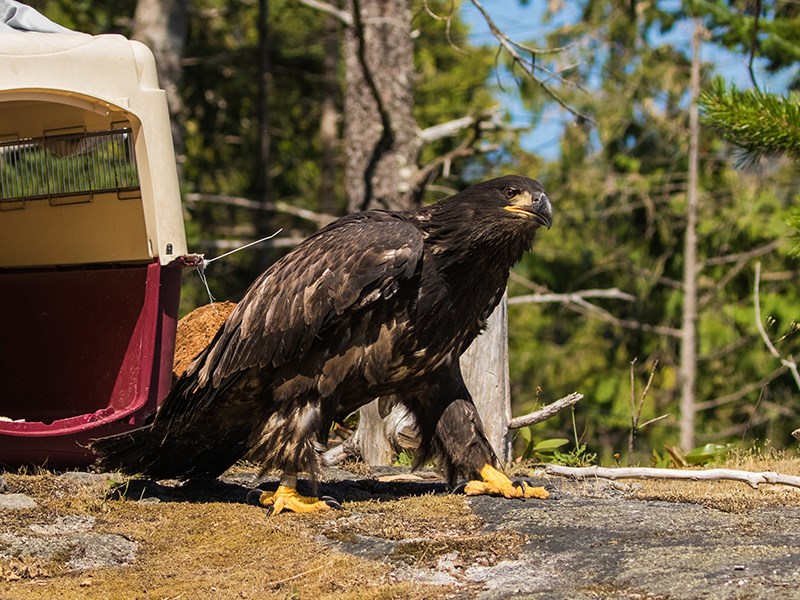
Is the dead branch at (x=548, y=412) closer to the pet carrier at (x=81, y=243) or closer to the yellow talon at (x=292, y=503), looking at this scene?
the yellow talon at (x=292, y=503)

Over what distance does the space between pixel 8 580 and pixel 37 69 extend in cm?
283

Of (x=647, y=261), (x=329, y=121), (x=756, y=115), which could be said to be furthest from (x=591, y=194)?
(x=756, y=115)

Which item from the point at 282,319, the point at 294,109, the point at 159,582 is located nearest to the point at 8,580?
the point at 159,582

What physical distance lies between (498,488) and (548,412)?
1649 mm

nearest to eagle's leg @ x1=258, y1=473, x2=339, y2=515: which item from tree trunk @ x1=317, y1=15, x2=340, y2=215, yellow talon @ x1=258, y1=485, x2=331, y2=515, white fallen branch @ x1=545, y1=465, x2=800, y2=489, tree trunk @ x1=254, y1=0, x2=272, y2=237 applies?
yellow talon @ x1=258, y1=485, x2=331, y2=515

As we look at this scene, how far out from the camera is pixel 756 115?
805 centimetres

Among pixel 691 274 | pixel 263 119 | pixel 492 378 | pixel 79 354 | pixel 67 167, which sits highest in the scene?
pixel 263 119

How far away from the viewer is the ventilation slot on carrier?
23.6 ft

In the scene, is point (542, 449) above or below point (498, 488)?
below

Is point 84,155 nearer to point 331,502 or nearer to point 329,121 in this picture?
point 331,502

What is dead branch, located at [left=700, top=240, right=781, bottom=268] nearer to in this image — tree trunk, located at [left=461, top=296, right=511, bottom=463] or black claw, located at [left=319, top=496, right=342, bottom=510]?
tree trunk, located at [left=461, top=296, right=511, bottom=463]

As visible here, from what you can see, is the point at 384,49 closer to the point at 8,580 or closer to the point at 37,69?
the point at 37,69

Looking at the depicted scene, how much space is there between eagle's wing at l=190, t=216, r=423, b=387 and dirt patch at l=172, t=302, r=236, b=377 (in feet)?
5.34

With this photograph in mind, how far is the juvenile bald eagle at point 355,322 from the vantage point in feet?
19.3
